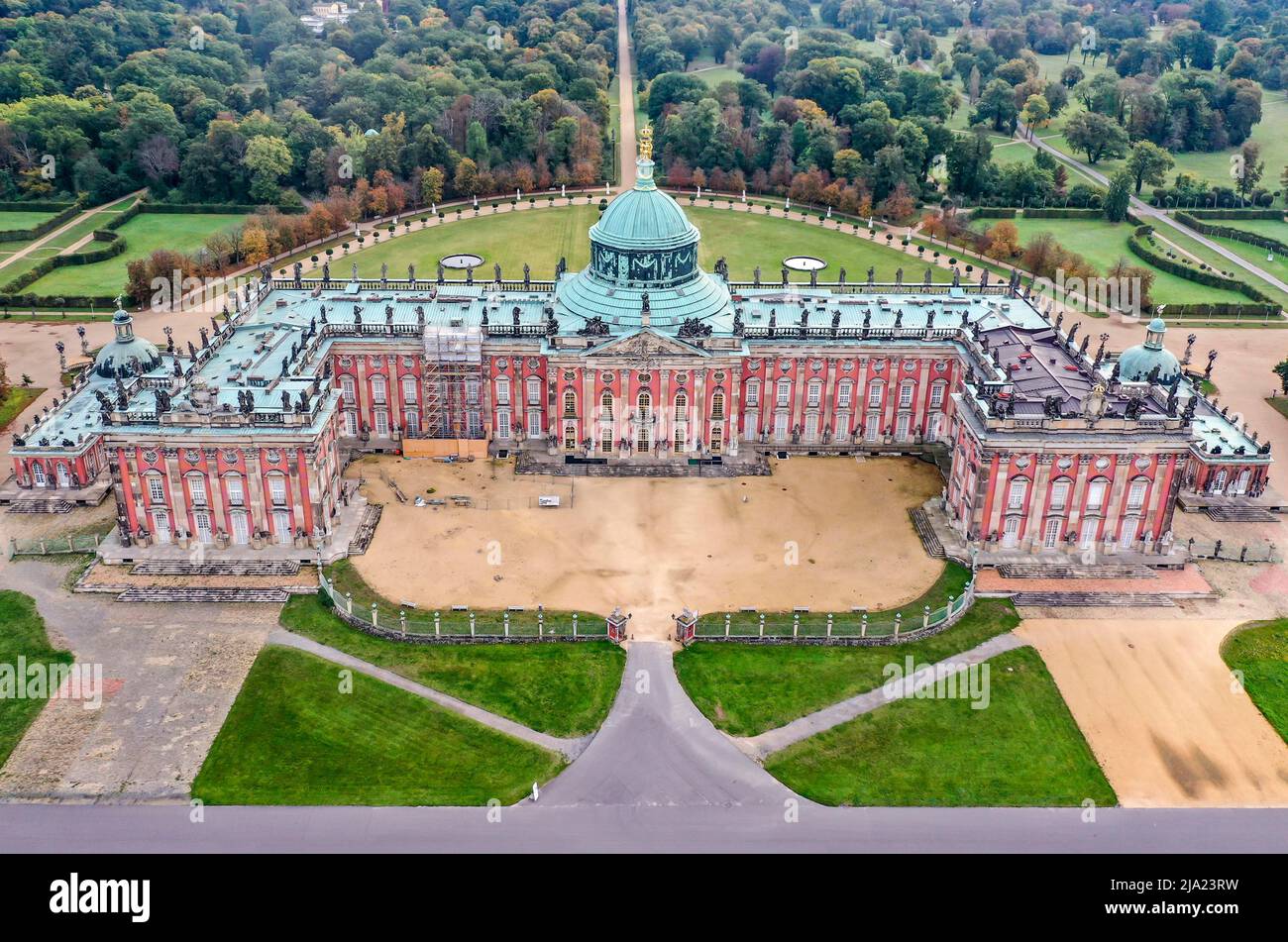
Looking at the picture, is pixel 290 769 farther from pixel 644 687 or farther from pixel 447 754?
pixel 644 687

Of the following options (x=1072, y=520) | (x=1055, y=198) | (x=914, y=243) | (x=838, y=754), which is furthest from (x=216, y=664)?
(x=1055, y=198)

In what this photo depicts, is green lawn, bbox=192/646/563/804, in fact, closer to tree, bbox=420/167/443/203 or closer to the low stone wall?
the low stone wall

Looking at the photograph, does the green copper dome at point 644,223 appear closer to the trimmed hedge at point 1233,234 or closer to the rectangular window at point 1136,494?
the rectangular window at point 1136,494

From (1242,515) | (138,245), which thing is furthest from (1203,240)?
(138,245)

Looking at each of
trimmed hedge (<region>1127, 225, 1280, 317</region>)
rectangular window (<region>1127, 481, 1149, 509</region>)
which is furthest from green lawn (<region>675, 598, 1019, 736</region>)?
trimmed hedge (<region>1127, 225, 1280, 317</region>)

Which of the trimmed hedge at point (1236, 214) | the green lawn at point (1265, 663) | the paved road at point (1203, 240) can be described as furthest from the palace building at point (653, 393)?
the trimmed hedge at point (1236, 214)

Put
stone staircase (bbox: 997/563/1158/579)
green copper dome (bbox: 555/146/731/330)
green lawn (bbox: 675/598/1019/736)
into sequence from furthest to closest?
green copper dome (bbox: 555/146/731/330), stone staircase (bbox: 997/563/1158/579), green lawn (bbox: 675/598/1019/736)

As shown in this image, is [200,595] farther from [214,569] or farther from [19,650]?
[19,650]
